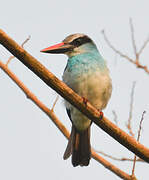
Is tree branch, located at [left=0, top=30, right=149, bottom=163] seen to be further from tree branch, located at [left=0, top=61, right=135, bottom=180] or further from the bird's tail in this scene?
the bird's tail

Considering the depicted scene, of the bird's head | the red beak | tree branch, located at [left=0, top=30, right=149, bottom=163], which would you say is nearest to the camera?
tree branch, located at [left=0, top=30, right=149, bottom=163]

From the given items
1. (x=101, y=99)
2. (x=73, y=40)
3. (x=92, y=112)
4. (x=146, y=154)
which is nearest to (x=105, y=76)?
(x=101, y=99)

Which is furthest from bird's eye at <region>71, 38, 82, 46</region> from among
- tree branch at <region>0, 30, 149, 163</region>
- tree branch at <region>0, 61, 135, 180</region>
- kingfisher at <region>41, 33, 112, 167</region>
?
tree branch at <region>0, 30, 149, 163</region>

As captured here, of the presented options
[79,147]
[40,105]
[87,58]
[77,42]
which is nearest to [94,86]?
[87,58]

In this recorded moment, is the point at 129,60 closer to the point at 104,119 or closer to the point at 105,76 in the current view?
the point at 105,76

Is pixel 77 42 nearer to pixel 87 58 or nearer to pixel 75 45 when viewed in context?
pixel 75 45
